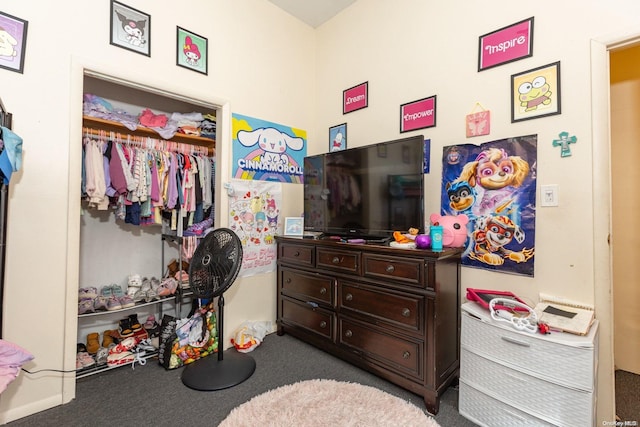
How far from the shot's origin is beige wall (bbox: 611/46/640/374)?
204cm

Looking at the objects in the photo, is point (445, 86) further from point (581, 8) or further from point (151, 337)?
point (151, 337)

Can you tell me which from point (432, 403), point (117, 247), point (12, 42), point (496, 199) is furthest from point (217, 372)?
point (12, 42)

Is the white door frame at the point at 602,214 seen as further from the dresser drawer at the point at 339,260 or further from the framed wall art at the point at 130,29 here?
the framed wall art at the point at 130,29

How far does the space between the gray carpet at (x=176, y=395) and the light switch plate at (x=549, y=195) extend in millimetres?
1333

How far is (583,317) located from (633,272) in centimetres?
108

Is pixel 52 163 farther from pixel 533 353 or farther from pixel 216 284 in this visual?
pixel 533 353

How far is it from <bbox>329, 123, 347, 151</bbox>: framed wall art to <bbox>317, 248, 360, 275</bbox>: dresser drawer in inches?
45.1

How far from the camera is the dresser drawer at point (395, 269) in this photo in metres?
1.73

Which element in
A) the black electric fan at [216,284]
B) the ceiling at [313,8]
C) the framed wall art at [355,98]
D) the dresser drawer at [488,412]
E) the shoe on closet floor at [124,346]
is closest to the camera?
the dresser drawer at [488,412]

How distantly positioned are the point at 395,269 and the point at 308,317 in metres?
0.96

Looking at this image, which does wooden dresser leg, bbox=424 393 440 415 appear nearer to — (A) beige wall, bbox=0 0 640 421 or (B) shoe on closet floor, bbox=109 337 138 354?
(A) beige wall, bbox=0 0 640 421

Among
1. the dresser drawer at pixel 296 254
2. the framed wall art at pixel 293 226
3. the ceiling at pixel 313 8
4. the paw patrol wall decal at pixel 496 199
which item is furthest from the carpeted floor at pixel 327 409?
the ceiling at pixel 313 8

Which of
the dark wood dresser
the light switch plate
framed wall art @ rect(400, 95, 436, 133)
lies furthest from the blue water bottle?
framed wall art @ rect(400, 95, 436, 133)

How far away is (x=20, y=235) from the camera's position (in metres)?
1.64
